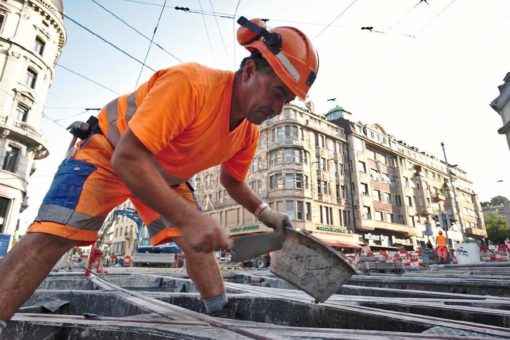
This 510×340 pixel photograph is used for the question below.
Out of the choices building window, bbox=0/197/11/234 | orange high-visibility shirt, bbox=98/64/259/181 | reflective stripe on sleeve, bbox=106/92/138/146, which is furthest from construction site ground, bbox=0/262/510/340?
building window, bbox=0/197/11/234

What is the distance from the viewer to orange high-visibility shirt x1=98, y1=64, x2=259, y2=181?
1.41m

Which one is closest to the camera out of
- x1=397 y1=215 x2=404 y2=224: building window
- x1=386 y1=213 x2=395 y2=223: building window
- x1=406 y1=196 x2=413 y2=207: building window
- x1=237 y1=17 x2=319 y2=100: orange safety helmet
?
x1=237 y1=17 x2=319 y2=100: orange safety helmet

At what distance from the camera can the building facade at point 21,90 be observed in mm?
21480

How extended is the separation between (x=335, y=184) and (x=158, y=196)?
115 ft

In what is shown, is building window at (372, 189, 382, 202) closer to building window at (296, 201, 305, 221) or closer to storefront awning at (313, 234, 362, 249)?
storefront awning at (313, 234, 362, 249)

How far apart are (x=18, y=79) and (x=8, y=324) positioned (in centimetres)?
2822

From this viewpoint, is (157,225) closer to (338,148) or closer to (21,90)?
(21,90)

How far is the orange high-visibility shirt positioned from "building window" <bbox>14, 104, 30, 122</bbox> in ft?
89.8

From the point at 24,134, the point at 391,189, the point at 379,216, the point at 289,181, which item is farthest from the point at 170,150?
the point at 391,189

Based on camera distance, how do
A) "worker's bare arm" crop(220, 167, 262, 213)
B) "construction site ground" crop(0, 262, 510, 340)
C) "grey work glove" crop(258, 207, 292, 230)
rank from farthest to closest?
"worker's bare arm" crop(220, 167, 262, 213), "grey work glove" crop(258, 207, 292, 230), "construction site ground" crop(0, 262, 510, 340)

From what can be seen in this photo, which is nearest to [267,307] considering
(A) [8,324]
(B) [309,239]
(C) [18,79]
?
(B) [309,239]

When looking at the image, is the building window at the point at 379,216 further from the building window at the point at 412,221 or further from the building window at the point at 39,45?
the building window at the point at 39,45

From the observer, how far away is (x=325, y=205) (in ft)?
108

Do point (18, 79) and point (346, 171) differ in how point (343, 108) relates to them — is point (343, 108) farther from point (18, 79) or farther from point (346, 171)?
point (18, 79)
